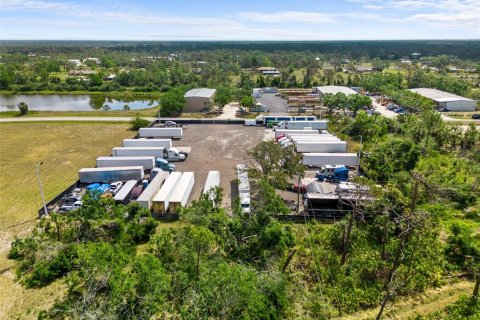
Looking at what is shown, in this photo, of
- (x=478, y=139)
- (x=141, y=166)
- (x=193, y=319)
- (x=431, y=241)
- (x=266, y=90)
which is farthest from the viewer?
(x=266, y=90)

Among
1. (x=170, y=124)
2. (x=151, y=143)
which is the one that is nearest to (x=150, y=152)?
(x=151, y=143)

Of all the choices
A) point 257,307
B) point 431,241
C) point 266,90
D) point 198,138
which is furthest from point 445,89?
point 257,307

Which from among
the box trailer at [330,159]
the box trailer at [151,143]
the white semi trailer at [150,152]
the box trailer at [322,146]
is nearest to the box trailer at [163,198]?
the white semi trailer at [150,152]

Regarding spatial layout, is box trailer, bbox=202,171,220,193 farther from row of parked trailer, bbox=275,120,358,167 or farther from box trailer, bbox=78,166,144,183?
row of parked trailer, bbox=275,120,358,167

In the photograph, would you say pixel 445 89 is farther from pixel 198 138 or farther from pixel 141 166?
pixel 141 166

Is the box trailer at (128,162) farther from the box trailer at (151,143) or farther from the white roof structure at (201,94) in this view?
the white roof structure at (201,94)

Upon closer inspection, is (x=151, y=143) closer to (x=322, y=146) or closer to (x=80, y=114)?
(x=322, y=146)
